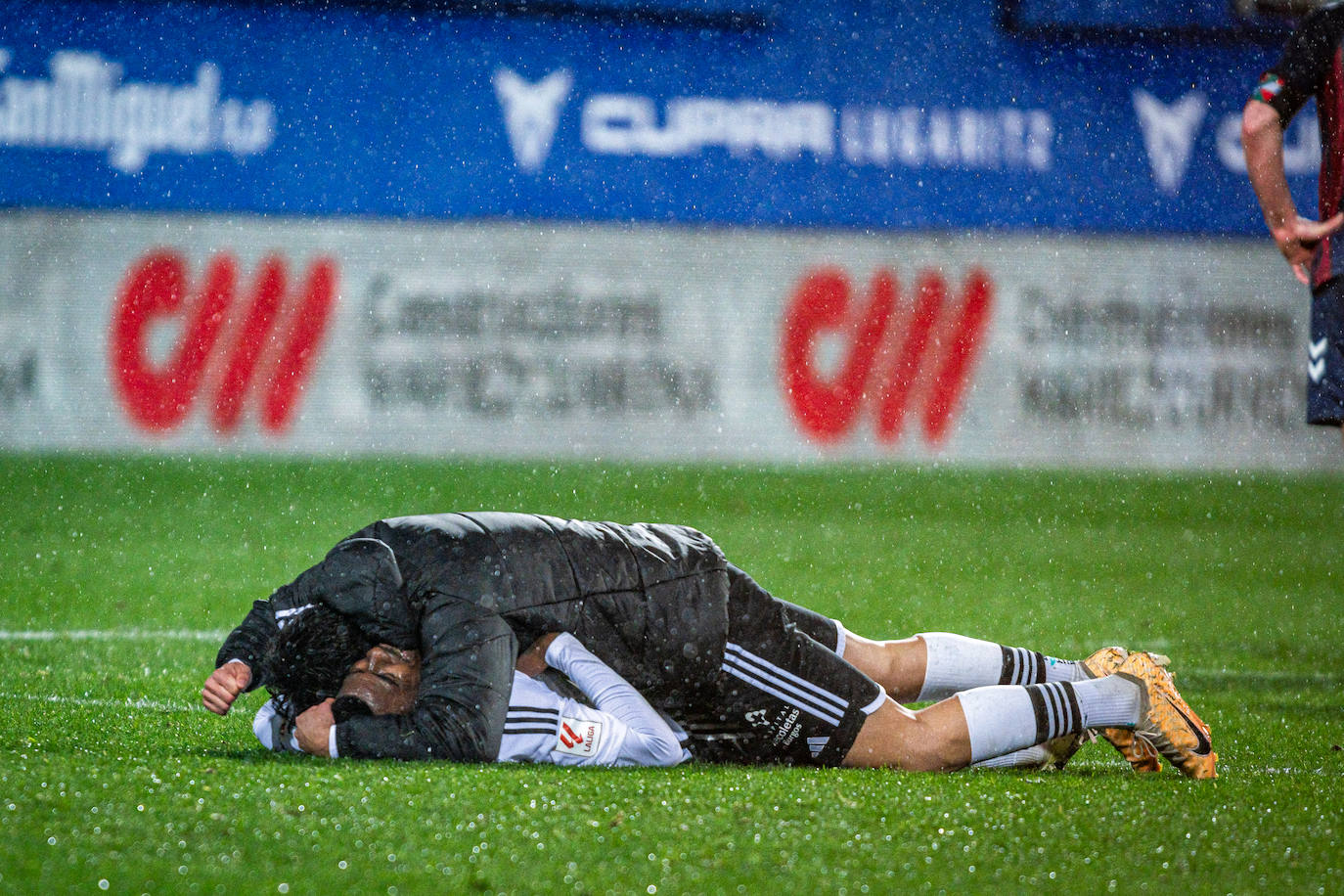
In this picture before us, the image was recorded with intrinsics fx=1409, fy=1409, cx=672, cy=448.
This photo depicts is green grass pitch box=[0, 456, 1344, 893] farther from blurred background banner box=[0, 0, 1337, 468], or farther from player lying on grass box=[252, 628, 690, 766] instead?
blurred background banner box=[0, 0, 1337, 468]

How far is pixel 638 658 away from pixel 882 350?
1093cm

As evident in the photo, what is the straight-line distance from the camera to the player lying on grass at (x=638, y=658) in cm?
341

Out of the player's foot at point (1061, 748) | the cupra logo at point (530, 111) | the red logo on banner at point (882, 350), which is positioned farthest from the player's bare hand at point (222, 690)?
the cupra logo at point (530, 111)

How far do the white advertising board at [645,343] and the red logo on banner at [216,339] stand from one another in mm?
22

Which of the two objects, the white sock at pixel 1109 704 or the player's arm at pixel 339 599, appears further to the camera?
the white sock at pixel 1109 704

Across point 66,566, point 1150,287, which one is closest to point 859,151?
point 1150,287

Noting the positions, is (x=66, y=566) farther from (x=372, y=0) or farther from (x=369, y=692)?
(x=372, y=0)

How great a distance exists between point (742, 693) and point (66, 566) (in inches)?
239

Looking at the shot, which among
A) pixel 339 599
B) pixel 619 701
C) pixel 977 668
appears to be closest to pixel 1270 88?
pixel 977 668

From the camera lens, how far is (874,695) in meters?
3.80

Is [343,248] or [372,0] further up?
[372,0]

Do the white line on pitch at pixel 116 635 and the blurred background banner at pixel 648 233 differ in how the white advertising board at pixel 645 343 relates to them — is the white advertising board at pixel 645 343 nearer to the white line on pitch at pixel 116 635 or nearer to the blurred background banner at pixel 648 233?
the blurred background banner at pixel 648 233

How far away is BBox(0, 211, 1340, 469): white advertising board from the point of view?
13.6 meters

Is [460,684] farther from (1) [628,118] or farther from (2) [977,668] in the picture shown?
(1) [628,118]
